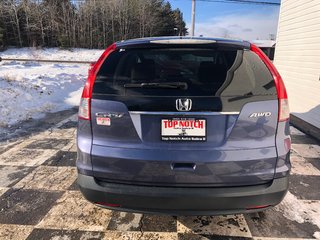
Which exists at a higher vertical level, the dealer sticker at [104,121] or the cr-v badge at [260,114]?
the cr-v badge at [260,114]

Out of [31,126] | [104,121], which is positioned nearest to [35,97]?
[31,126]

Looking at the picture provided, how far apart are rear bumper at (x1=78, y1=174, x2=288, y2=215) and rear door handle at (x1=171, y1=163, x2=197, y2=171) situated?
147 millimetres

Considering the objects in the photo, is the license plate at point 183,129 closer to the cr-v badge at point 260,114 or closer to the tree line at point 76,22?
the cr-v badge at point 260,114

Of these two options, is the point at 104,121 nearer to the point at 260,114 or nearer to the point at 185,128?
the point at 185,128

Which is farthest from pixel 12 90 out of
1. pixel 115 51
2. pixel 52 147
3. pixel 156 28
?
pixel 156 28

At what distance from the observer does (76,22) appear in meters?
45.9

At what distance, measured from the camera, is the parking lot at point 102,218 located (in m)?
2.64

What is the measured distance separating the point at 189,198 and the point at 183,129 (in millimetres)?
497

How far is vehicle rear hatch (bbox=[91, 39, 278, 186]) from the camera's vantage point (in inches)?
84.1

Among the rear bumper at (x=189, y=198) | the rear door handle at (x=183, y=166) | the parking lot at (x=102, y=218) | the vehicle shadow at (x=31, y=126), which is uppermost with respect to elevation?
the rear door handle at (x=183, y=166)

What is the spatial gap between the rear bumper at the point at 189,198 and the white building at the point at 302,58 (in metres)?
4.30

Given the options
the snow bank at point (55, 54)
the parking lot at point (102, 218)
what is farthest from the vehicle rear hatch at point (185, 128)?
the snow bank at point (55, 54)

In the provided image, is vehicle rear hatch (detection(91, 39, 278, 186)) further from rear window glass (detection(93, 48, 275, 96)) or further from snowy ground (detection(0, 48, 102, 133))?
snowy ground (detection(0, 48, 102, 133))

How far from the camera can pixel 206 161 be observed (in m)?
2.12
